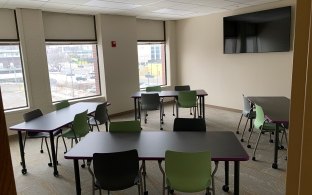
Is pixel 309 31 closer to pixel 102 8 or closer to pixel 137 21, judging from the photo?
pixel 102 8

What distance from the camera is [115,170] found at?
7.48ft

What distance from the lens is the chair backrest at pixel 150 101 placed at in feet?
17.8

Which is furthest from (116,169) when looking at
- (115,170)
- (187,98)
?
(187,98)

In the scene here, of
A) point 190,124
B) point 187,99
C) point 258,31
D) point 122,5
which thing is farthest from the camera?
point 258,31

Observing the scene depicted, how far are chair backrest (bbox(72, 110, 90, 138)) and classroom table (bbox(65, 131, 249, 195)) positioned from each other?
0.78 metres

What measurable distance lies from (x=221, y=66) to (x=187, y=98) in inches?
80.0

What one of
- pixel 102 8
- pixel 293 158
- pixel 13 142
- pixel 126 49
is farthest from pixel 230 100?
pixel 293 158

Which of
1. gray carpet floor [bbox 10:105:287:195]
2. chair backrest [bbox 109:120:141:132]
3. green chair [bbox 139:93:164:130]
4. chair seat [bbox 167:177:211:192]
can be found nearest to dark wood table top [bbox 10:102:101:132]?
gray carpet floor [bbox 10:105:287:195]

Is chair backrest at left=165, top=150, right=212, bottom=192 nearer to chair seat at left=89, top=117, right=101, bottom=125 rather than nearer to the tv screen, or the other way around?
chair seat at left=89, top=117, right=101, bottom=125

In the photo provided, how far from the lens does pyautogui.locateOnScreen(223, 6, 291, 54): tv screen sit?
5.26 m

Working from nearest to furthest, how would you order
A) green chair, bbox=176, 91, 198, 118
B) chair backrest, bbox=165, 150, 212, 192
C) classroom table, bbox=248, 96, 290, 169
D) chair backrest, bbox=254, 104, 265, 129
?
chair backrest, bbox=165, 150, 212, 192, classroom table, bbox=248, 96, 290, 169, chair backrest, bbox=254, 104, 265, 129, green chair, bbox=176, 91, 198, 118

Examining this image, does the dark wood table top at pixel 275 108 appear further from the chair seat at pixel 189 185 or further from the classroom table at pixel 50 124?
the classroom table at pixel 50 124

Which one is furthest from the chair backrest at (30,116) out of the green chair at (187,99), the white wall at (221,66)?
the white wall at (221,66)

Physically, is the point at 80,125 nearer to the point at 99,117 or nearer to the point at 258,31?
the point at 99,117
